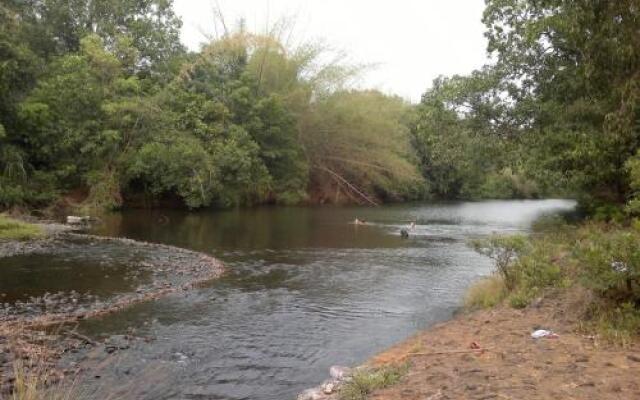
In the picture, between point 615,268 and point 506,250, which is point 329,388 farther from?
point 506,250

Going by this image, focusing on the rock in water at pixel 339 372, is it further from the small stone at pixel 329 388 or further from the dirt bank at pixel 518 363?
the dirt bank at pixel 518 363

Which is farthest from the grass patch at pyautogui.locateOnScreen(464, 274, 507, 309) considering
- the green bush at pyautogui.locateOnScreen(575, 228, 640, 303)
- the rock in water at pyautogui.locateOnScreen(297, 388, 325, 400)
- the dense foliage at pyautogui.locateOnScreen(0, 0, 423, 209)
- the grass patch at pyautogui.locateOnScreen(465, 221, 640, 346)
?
the dense foliage at pyautogui.locateOnScreen(0, 0, 423, 209)

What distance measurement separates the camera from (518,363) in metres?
6.52

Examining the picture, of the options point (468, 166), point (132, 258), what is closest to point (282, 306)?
point (132, 258)

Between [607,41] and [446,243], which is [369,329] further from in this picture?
[446,243]

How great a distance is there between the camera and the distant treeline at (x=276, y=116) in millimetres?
15898

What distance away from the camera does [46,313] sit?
1078 cm

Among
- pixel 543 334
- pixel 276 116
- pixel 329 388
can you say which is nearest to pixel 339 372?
pixel 329 388

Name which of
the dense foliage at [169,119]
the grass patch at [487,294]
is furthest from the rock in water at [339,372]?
the dense foliage at [169,119]

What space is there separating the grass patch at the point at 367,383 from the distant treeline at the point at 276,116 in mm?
4958

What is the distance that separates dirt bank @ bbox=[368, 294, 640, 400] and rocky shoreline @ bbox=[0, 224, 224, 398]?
4385 mm

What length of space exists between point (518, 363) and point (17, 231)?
18552 millimetres

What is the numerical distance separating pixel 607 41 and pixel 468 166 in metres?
13.1

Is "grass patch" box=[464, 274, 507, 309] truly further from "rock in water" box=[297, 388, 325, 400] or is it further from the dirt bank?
"rock in water" box=[297, 388, 325, 400]
